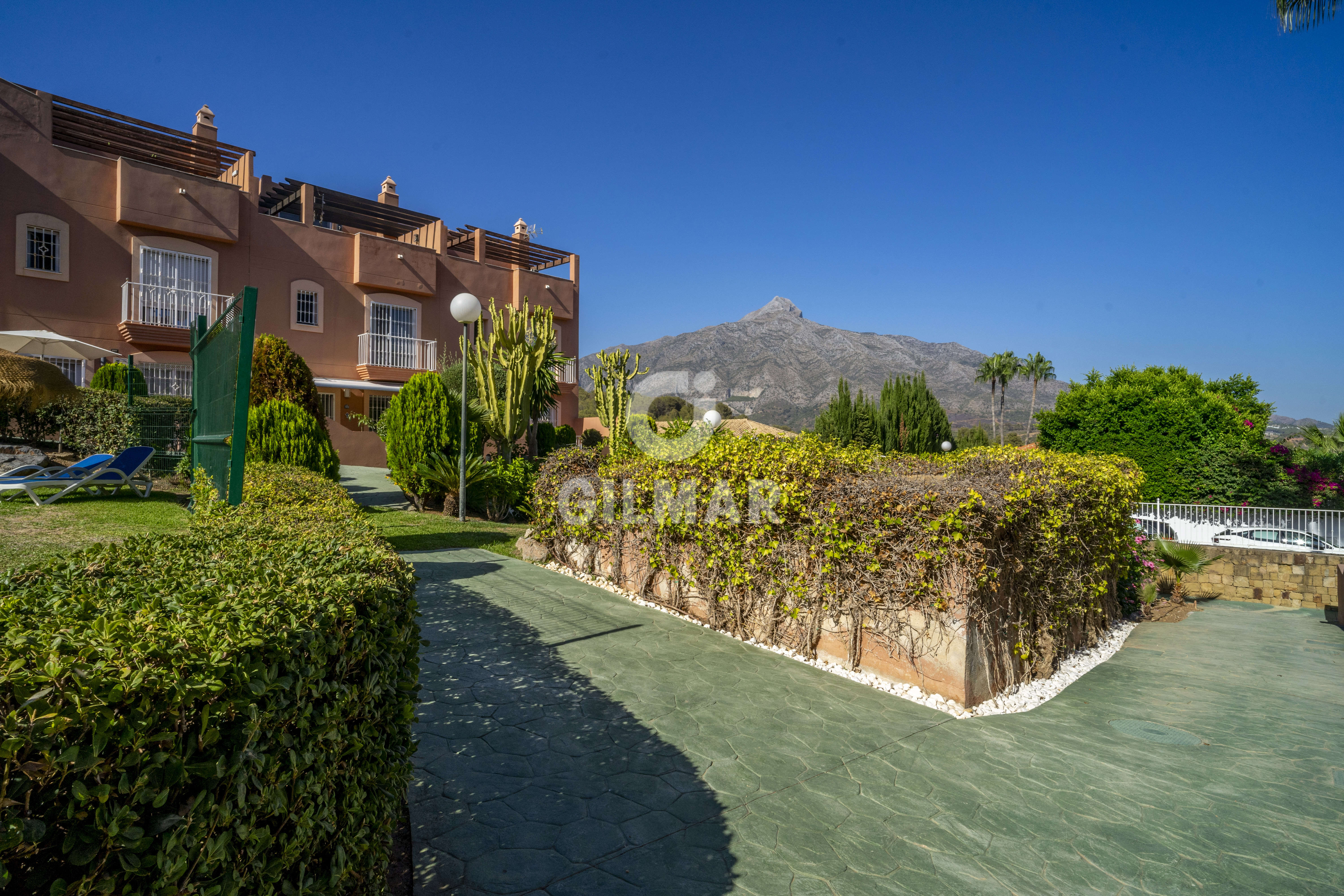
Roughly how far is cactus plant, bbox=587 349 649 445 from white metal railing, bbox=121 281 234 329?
11.3 metres

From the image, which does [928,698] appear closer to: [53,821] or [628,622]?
[628,622]

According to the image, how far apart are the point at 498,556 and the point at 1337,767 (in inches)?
320

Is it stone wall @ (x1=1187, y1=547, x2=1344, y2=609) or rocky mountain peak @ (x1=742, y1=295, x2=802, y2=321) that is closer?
stone wall @ (x1=1187, y1=547, x2=1344, y2=609)

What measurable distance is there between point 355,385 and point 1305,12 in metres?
24.4

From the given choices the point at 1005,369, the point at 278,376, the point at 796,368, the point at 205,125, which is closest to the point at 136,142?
the point at 205,125

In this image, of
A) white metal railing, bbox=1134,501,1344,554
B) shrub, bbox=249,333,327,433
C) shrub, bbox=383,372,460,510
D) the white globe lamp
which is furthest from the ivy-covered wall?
white metal railing, bbox=1134,501,1344,554

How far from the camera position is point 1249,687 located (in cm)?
687

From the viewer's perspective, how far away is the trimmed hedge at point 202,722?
1.25m

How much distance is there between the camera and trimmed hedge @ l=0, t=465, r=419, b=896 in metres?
1.25

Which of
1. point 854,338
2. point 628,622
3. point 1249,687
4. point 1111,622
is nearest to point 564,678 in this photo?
point 628,622

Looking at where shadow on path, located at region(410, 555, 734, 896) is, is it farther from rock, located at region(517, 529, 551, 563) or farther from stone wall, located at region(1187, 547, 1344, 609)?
stone wall, located at region(1187, 547, 1344, 609)

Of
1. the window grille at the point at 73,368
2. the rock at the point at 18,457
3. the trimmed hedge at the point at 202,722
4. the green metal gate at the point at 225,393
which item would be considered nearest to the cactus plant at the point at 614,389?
the green metal gate at the point at 225,393

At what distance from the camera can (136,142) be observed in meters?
18.7

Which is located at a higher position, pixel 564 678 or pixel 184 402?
pixel 184 402
